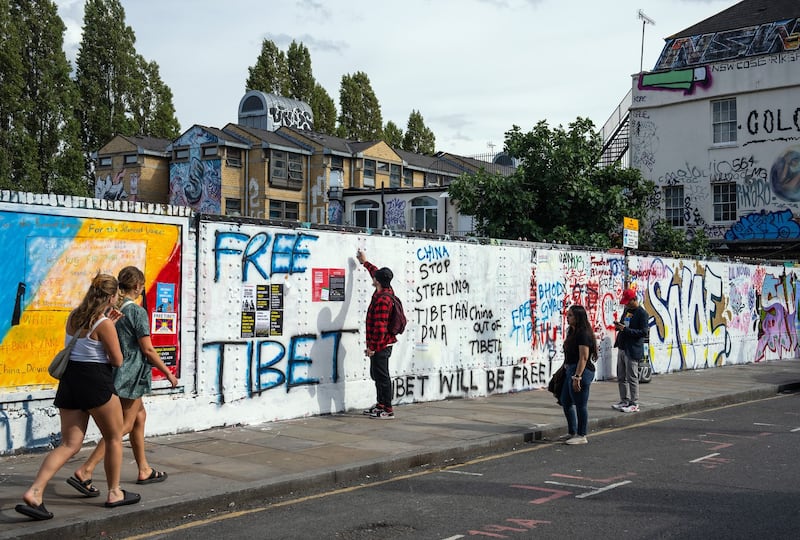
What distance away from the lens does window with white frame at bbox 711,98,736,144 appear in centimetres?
3244

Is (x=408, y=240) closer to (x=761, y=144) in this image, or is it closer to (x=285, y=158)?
(x=761, y=144)

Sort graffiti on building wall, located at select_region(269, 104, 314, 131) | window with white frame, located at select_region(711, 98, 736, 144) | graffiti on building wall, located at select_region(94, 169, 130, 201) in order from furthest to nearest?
graffiti on building wall, located at select_region(269, 104, 314, 131) → graffiti on building wall, located at select_region(94, 169, 130, 201) → window with white frame, located at select_region(711, 98, 736, 144)

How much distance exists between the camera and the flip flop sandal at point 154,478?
7.23 m

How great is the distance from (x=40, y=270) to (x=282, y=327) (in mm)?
3268

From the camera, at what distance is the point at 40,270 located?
27.8ft

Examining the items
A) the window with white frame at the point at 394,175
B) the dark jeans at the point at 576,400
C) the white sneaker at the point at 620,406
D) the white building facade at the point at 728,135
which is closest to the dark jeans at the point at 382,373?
the dark jeans at the point at 576,400

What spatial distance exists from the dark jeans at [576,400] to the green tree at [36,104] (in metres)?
42.9

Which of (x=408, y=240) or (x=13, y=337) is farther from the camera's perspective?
(x=408, y=240)

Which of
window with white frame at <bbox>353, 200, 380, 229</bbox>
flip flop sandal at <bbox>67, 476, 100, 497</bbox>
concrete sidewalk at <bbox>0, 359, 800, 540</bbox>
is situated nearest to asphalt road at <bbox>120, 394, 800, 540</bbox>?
concrete sidewalk at <bbox>0, 359, 800, 540</bbox>

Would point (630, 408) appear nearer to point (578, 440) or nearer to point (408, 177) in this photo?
point (578, 440)

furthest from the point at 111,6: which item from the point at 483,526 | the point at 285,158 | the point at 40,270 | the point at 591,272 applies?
the point at 483,526

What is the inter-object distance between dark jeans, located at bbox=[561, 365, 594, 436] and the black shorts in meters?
5.70

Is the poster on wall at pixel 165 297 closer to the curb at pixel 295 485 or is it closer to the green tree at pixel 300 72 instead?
the curb at pixel 295 485

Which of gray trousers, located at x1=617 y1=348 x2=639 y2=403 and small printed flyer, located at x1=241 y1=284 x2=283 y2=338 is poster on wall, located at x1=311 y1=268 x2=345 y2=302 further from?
gray trousers, located at x1=617 y1=348 x2=639 y2=403
